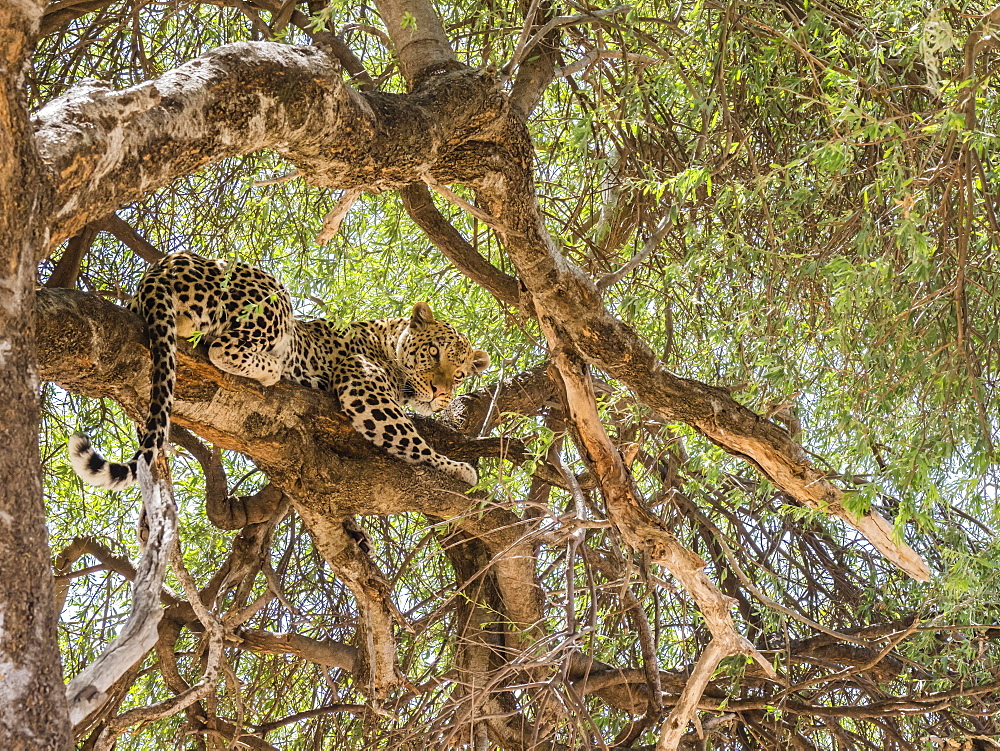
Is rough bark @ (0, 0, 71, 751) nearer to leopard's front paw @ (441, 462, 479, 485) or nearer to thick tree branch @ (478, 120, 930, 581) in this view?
thick tree branch @ (478, 120, 930, 581)

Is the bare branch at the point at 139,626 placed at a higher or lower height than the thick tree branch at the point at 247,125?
lower

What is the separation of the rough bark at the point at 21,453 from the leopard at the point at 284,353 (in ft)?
3.71

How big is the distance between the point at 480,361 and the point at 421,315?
1.28ft

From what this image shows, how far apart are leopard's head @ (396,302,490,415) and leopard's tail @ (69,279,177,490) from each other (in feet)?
5.50

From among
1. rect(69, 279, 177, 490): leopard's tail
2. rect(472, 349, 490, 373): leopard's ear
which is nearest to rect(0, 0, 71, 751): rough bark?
rect(69, 279, 177, 490): leopard's tail

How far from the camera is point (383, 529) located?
5191mm

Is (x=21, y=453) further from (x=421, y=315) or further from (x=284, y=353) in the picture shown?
(x=421, y=315)

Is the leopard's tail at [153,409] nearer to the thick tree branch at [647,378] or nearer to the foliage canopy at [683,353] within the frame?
the foliage canopy at [683,353]

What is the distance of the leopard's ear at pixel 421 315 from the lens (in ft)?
16.2

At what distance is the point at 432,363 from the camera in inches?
201

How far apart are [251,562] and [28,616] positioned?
10.1 feet

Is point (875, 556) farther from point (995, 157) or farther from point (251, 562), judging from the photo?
point (251, 562)

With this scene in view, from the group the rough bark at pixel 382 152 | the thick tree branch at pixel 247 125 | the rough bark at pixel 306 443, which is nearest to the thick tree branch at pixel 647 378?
the rough bark at pixel 382 152

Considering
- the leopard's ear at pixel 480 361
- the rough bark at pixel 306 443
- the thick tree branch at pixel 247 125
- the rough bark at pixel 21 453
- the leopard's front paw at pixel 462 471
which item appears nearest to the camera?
the rough bark at pixel 21 453
